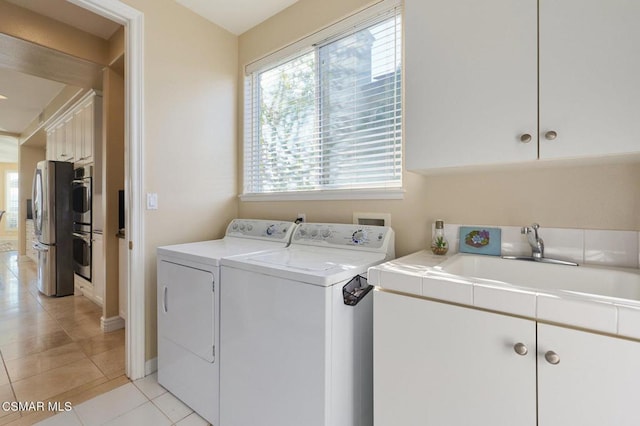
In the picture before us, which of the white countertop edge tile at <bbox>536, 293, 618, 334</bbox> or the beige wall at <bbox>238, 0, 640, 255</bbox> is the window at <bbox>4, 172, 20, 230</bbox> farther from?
the white countertop edge tile at <bbox>536, 293, 618, 334</bbox>

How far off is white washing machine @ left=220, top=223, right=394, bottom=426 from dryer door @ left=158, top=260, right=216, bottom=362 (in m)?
0.11

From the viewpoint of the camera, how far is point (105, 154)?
106 inches

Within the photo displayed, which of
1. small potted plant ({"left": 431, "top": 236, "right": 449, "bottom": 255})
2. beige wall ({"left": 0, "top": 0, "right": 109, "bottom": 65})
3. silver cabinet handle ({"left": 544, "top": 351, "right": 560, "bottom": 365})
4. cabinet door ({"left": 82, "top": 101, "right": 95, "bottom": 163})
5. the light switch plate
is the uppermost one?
beige wall ({"left": 0, "top": 0, "right": 109, "bottom": 65})

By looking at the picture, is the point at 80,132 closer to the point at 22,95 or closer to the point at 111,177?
the point at 111,177

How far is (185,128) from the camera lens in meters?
2.13

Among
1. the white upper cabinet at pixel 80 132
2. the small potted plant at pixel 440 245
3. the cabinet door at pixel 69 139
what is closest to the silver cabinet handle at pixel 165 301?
the small potted plant at pixel 440 245

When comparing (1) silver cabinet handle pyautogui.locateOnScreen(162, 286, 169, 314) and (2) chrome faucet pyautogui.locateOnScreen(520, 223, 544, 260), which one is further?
Result: (1) silver cabinet handle pyautogui.locateOnScreen(162, 286, 169, 314)

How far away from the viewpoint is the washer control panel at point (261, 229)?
1.99 metres

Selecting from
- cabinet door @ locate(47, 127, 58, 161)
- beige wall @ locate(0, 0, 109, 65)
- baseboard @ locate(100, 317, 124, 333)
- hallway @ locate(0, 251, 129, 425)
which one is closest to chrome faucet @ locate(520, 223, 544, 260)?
hallway @ locate(0, 251, 129, 425)

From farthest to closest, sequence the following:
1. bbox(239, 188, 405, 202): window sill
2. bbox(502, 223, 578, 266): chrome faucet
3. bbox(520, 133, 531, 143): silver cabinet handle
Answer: bbox(239, 188, 405, 202): window sill < bbox(502, 223, 578, 266): chrome faucet < bbox(520, 133, 531, 143): silver cabinet handle

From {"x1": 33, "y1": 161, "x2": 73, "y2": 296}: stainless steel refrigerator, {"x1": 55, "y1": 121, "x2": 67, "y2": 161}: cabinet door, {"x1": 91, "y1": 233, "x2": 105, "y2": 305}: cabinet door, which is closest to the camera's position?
{"x1": 91, "y1": 233, "x2": 105, "y2": 305}: cabinet door

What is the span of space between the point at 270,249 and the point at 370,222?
62 cm

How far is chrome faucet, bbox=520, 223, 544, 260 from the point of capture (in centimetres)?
121

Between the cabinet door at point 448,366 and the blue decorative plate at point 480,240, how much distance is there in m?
0.59
